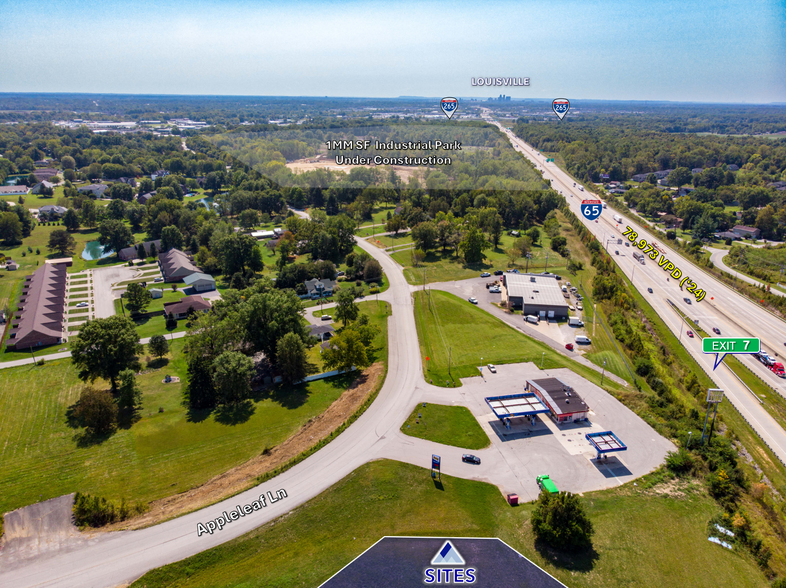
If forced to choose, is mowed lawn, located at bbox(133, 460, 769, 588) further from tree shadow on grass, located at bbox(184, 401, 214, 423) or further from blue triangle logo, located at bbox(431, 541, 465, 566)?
tree shadow on grass, located at bbox(184, 401, 214, 423)

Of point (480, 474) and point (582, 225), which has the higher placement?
point (582, 225)

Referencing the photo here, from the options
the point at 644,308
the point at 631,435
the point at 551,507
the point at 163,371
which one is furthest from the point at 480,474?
the point at 644,308

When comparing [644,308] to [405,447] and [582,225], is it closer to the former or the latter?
[582,225]

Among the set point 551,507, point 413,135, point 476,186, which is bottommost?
point 551,507

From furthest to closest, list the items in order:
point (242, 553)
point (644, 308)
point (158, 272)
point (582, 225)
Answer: point (582, 225), point (158, 272), point (644, 308), point (242, 553)

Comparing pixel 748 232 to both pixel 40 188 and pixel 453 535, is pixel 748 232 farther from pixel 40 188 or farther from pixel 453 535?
pixel 40 188

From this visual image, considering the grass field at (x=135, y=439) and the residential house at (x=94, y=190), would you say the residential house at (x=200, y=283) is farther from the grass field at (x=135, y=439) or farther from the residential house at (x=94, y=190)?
the residential house at (x=94, y=190)

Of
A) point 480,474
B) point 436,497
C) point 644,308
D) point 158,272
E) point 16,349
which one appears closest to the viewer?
point 436,497

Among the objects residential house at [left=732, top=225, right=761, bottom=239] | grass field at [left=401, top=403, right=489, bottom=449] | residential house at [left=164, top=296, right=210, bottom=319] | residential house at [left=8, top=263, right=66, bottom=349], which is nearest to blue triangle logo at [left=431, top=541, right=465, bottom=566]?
grass field at [left=401, top=403, right=489, bottom=449]
